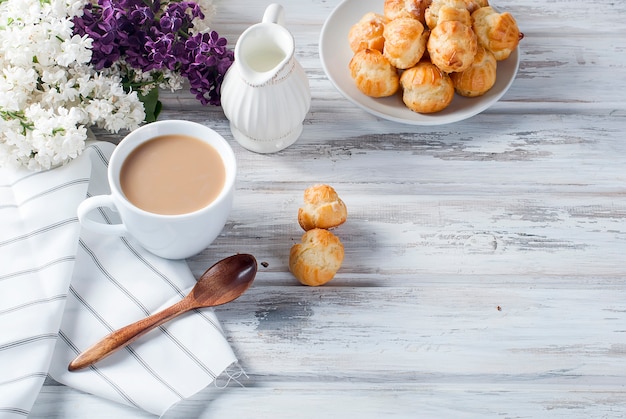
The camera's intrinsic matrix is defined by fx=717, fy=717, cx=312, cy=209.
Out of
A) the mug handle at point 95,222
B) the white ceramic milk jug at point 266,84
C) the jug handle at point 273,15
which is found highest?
the jug handle at point 273,15

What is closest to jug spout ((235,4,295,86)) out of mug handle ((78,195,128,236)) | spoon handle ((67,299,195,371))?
mug handle ((78,195,128,236))

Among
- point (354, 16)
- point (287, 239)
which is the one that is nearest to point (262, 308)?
point (287, 239)

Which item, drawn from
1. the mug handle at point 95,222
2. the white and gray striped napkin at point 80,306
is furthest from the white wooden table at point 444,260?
the mug handle at point 95,222

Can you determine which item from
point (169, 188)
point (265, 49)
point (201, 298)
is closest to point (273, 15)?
point (265, 49)

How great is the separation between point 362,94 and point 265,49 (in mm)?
216

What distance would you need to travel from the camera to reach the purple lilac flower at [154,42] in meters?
1.20

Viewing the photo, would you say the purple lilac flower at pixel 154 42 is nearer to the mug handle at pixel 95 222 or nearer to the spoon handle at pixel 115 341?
the mug handle at pixel 95 222

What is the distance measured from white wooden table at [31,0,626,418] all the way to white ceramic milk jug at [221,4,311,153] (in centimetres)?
9

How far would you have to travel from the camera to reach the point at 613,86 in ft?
4.50

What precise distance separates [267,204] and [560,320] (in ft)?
1.64

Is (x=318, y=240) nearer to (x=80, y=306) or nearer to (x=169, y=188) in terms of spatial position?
(x=169, y=188)

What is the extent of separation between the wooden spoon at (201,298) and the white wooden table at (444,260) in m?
0.04

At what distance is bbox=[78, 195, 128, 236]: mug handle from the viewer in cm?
103

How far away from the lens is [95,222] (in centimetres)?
106
